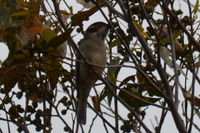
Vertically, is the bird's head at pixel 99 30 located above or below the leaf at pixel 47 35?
above

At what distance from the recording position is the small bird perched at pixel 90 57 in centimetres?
371

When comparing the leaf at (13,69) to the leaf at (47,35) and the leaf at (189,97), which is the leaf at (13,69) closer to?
the leaf at (47,35)

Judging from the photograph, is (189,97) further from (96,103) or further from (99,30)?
(99,30)

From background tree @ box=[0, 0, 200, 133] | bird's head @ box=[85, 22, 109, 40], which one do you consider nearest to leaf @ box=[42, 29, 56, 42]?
background tree @ box=[0, 0, 200, 133]

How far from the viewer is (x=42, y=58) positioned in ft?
7.65

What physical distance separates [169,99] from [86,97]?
1471mm

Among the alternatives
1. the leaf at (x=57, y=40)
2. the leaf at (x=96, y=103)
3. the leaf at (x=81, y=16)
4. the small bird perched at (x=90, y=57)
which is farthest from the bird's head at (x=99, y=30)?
the leaf at (x=57, y=40)

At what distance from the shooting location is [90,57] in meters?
3.81

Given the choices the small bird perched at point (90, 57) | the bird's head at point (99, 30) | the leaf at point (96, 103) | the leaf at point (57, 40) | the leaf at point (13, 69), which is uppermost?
the bird's head at point (99, 30)

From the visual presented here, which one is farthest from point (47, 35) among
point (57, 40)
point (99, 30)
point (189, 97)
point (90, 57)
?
point (99, 30)

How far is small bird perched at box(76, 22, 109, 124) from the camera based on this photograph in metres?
3.71

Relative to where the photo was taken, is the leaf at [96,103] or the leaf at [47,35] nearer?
the leaf at [47,35]

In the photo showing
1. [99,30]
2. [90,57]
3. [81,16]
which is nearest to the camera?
[81,16]

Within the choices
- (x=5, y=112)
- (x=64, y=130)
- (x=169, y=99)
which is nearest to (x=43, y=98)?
(x=5, y=112)
